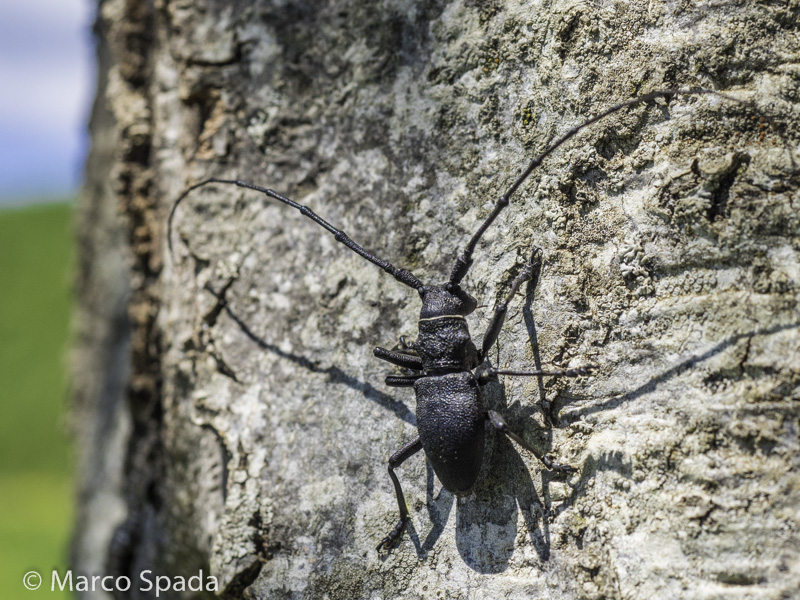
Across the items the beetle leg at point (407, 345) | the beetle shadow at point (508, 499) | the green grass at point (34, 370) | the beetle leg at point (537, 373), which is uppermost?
the green grass at point (34, 370)

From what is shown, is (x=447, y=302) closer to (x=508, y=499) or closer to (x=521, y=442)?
(x=521, y=442)

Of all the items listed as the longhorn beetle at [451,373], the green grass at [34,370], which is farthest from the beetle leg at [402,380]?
the green grass at [34,370]

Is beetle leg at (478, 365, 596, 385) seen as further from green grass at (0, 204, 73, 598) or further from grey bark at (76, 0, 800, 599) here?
green grass at (0, 204, 73, 598)

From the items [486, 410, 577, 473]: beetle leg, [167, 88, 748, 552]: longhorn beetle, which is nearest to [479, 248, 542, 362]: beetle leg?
[167, 88, 748, 552]: longhorn beetle

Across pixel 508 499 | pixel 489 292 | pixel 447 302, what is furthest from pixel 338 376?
pixel 508 499

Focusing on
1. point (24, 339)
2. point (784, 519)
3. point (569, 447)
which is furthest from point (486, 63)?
point (24, 339)

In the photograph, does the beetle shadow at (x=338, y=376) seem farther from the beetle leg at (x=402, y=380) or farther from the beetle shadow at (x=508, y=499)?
the beetle shadow at (x=508, y=499)

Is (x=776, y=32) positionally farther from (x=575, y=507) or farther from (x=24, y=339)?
(x=24, y=339)
